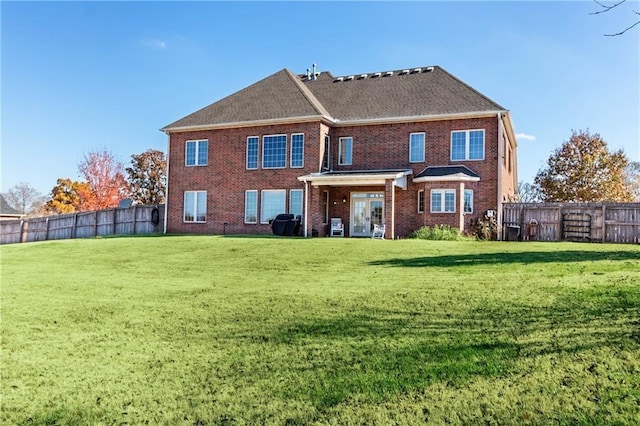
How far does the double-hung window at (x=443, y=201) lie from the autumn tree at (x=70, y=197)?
108 feet

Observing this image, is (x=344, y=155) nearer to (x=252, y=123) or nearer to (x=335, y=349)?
(x=252, y=123)

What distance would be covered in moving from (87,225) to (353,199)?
1764 centimetres

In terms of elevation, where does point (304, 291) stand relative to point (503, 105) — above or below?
below

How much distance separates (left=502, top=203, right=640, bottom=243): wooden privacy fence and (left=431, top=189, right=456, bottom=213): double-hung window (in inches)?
96.8

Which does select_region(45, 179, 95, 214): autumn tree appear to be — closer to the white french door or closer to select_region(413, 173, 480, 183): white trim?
the white french door

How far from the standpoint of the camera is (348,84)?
26.4m

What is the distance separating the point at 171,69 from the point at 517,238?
1767cm

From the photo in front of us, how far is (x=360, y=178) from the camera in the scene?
68.4 feet

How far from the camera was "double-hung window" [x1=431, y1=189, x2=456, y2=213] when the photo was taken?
20.7 meters

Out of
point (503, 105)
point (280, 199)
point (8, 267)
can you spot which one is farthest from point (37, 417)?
point (503, 105)

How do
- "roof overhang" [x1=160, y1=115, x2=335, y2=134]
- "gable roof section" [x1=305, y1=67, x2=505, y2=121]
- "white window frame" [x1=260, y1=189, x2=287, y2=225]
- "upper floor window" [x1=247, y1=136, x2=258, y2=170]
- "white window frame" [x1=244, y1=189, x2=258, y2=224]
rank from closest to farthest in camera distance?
"gable roof section" [x1=305, y1=67, x2=505, y2=121], "roof overhang" [x1=160, y1=115, x2=335, y2=134], "white window frame" [x1=260, y1=189, x2=287, y2=225], "white window frame" [x1=244, y1=189, x2=258, y2=224], "upper floor window" [x1=247, y1=136, x2=258, y2=170]

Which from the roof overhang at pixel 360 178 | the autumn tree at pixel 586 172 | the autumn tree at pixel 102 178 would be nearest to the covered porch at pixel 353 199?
the roof overhang at pixel 360 178

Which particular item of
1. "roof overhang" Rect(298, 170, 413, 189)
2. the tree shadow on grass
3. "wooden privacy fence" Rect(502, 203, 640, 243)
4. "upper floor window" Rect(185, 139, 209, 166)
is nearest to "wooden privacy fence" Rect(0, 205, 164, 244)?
"upper floor window" Rect(185, 139, 209, 166)

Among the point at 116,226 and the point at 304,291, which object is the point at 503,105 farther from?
the point at 116,226
